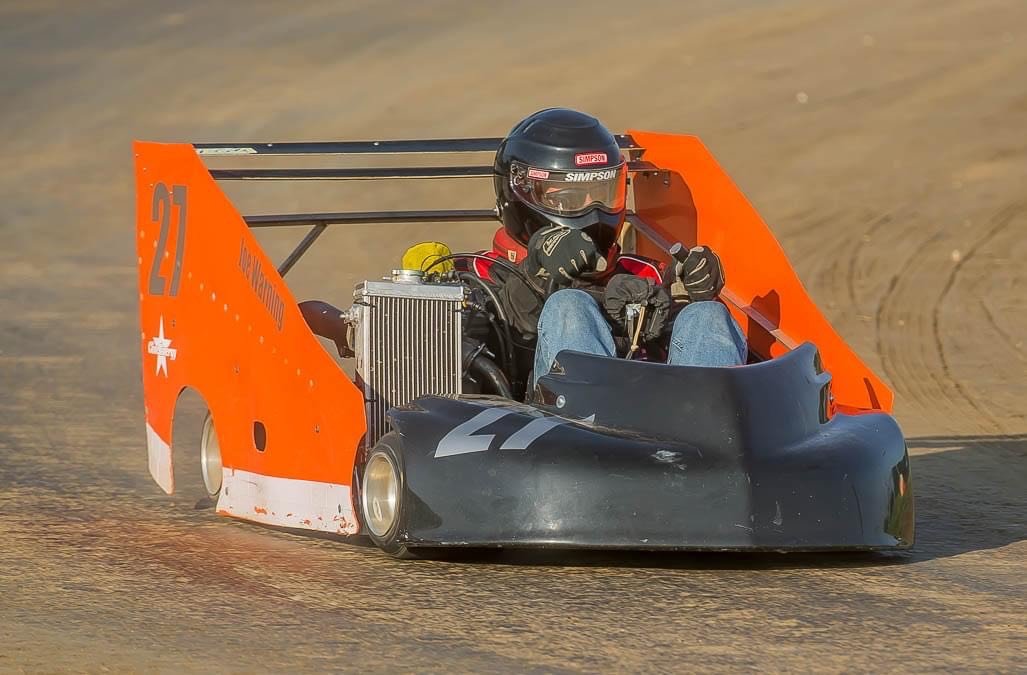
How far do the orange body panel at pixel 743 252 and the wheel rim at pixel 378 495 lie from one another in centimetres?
198

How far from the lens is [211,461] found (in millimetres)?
8000

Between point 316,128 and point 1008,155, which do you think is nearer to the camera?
point 1008,155

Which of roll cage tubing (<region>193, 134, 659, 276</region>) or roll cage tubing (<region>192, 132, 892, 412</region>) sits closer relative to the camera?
roll cage tubing (<region>192, 132, 892, 412</region>)

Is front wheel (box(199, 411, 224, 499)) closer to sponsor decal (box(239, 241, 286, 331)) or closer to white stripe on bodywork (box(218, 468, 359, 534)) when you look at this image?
white stripe on bodywork (box(218, 468, 359, 534))

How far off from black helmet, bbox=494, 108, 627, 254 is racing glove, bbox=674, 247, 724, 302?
737 millimetres

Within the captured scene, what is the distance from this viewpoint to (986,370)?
12078mm

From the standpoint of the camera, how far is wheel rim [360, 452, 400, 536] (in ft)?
21.5

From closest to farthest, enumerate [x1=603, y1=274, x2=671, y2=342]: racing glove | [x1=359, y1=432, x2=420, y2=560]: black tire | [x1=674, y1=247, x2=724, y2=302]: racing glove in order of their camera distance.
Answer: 1. [x1=359, y1=432, x2=420, y2=560]: black tire
2. [x1=674, y1=247, x2=724, y2=302]: racing glove
3. [x1=603, y1=274, x2=671, y2=342]: racing glove

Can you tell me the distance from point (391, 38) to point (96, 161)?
7.17m

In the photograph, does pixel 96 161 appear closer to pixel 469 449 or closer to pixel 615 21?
pixel 615 21

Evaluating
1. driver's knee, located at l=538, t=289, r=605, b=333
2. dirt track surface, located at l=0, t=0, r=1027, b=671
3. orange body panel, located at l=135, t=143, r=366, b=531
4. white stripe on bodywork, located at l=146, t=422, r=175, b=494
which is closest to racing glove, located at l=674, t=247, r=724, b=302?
driver's knee, located at l=538, t=289, r=605, b=333

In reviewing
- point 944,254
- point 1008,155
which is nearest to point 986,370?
point 944,254

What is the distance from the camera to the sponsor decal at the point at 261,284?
709cm

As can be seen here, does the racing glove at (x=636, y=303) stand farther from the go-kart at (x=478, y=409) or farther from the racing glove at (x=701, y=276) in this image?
the go-kart at (x=478, y=409)
